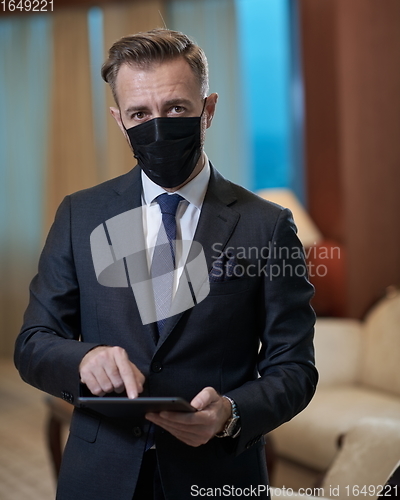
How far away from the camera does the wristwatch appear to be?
1.16 meters

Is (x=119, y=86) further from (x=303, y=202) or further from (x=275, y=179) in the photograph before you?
(x=275, y=179)

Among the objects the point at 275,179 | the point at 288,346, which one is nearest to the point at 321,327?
the point at 275,179

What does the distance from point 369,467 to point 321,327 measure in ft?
4.88

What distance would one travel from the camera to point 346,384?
339 cm

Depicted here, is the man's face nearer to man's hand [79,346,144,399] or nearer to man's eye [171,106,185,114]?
man's eye [171,106,185,114]

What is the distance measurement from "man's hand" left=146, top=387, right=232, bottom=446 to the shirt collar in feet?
1.44

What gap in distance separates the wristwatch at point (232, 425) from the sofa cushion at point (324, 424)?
1770 millimetres

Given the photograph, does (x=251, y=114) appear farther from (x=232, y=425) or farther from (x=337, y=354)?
(x=232, y=425)

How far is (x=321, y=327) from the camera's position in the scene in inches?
137


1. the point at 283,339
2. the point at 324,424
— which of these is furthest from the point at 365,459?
the point at 283,339

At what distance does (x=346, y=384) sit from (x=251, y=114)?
247cm

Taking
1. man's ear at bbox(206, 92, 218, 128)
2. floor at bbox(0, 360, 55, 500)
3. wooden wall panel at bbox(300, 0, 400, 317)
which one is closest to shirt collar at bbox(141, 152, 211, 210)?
man's ear at bbox(206, 92, 218, 128)

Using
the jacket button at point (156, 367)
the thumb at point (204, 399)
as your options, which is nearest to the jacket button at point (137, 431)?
the jacket button at point (156, 367)

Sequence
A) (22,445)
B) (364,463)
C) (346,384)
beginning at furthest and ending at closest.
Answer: (22,445) → (346,384) → (364,463)
